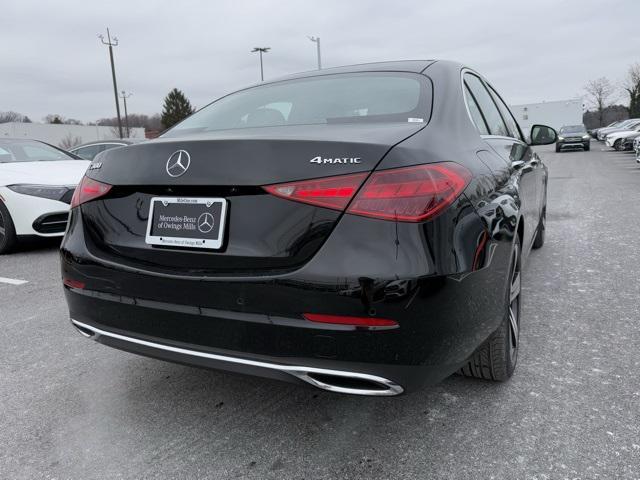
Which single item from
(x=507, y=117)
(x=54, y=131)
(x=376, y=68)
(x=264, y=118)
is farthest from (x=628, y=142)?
(x=54, y=131)

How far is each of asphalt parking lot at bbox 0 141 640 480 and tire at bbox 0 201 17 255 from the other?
2.79 m

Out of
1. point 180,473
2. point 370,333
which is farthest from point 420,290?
point 180,473

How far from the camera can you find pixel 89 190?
2.14 metres

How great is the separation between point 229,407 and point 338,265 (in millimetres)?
1100

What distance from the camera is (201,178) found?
1.77 meters

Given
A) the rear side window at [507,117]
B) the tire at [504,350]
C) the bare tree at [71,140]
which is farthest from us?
the bare tree at [71,140]

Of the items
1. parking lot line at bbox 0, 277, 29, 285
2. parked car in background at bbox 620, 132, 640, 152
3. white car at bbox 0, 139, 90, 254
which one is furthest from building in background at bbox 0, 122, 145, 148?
parking lot line at bbox 0, 277, 29, 285

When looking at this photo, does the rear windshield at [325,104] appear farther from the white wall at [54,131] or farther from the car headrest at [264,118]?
the white wall at [54,131]

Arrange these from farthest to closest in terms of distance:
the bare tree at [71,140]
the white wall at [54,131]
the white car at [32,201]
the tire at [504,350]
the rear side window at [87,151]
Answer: the white wall at [54,131]
the bare tree at [71,140]
the rear side window at [87,151]
the white car at [32,201]
the tire at [504,350]

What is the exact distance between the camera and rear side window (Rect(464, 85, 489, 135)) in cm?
239

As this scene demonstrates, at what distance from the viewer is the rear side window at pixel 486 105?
2711 mm

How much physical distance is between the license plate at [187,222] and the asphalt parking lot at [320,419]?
1.68ft

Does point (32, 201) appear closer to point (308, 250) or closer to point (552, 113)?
point (308, 250)

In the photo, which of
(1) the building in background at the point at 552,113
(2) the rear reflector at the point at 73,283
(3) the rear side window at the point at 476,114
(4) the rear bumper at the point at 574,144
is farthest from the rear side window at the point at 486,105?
(1) the building in background at the point at 552,113
